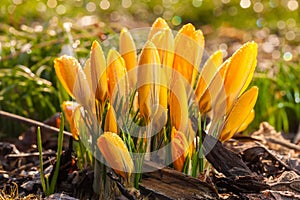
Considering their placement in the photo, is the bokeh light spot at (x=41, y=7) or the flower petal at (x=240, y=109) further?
the bokeh light spot at (x=41, y=7)

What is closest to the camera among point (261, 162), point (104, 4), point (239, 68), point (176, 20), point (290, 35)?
point (239, 68)

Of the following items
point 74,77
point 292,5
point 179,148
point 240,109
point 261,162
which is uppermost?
point 292,5

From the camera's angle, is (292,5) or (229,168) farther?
(292,5)

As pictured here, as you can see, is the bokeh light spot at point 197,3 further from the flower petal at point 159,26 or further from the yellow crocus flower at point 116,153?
the yellow crocus flower at point 116,153

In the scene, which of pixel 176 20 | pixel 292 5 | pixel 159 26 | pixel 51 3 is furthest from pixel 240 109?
pixel 292 5

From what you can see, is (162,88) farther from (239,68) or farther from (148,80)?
(239,68)

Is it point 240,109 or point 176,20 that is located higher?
point 176,20

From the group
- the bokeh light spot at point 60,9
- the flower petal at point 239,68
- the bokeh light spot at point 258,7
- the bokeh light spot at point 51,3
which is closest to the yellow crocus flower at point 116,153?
the flower petal at point 239,68

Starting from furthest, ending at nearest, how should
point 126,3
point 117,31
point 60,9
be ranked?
point 126,3
point 60,9
point 117,31
